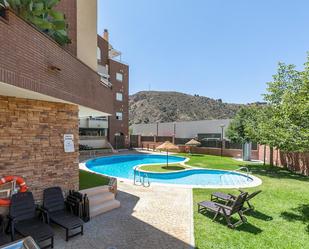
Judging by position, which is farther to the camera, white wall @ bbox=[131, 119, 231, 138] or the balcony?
white wall @ bbox=[131, 119, 231, 138]

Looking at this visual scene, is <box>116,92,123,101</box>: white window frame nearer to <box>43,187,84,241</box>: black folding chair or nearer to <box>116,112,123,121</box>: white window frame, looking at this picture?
<box>116,112,123,121</box>: white window frame

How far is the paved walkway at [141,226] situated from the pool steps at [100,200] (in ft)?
0.76

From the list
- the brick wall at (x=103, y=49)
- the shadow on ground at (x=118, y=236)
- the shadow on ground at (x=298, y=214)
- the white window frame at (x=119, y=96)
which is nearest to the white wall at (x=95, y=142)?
the white window frame at (x=119, y=96)

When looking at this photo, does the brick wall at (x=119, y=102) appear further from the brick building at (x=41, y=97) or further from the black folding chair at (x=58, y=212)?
the black folding chair at (x=58, y=212)

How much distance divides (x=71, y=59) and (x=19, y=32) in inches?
90.2

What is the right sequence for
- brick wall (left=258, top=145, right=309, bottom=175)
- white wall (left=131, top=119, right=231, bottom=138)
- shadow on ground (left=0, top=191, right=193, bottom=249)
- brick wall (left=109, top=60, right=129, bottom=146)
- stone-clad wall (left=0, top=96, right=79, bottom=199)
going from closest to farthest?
shadow on ground (left=0, top=191, right=193, bottom=249)
stone-clad wall (left=0, top=96, right=79, bottom=199)
brick wall (left=258, top=145, right=309, bottom=175)
white wall (left=131, top=119, right=231, bottom=138)
brick wall (left=109, top=60, right=129, bottom=146)

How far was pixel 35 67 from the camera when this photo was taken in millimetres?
4988

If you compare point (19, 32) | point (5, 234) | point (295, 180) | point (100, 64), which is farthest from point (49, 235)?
point (100, 64)

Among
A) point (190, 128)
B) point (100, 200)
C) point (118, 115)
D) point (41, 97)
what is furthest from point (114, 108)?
point (41, 97)

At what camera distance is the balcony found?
164 inches

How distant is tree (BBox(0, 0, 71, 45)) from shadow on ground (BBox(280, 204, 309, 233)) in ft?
33.4

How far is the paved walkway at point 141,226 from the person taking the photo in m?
5.48

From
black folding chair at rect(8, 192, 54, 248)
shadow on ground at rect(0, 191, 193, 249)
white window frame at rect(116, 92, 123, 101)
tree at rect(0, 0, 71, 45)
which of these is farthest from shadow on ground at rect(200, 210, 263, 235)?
white window frame at rect(116, 92, 123, 101)

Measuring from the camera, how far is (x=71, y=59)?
22.1 ft
